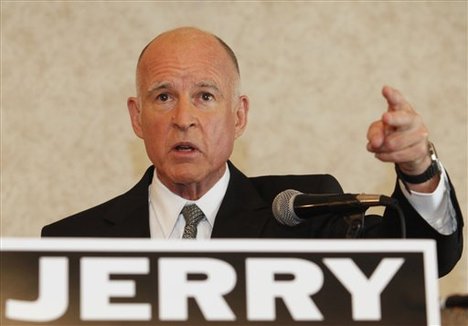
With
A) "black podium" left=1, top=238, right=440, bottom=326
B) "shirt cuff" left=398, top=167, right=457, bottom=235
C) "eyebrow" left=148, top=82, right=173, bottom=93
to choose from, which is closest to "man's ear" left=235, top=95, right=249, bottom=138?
"eyebrow" left=148, top=82, right=173, bottom=93

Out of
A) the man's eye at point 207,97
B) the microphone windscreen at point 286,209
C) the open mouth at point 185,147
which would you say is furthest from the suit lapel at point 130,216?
the microphone windscreen at point 286,209

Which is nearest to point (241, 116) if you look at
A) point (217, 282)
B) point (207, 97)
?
point (207, 97)

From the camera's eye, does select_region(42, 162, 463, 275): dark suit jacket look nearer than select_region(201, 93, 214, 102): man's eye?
Yes

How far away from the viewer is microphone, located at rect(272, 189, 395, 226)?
4.83ft

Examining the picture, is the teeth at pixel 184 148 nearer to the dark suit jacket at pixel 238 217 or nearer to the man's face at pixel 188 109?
the man's face at pixel 188 109

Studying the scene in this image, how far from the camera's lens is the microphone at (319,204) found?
1.47 meters

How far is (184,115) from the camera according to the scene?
2141 millimetres

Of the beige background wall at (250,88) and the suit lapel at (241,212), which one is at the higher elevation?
the beige background wall at (250,88)

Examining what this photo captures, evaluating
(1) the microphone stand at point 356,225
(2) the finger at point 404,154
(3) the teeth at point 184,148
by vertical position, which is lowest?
(1) the microphone stand at point 356,225

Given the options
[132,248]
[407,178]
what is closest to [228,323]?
[132,248]

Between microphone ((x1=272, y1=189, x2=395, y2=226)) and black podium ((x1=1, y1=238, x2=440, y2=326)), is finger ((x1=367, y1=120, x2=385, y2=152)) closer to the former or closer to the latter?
microphone ((x1=272, y1=189, x2=395, y2=226))

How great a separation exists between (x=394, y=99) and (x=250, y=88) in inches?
67.5

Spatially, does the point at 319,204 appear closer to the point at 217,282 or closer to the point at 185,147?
the point at 217,282

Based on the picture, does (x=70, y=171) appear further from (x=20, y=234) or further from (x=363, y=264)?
(x=363, y=264)
